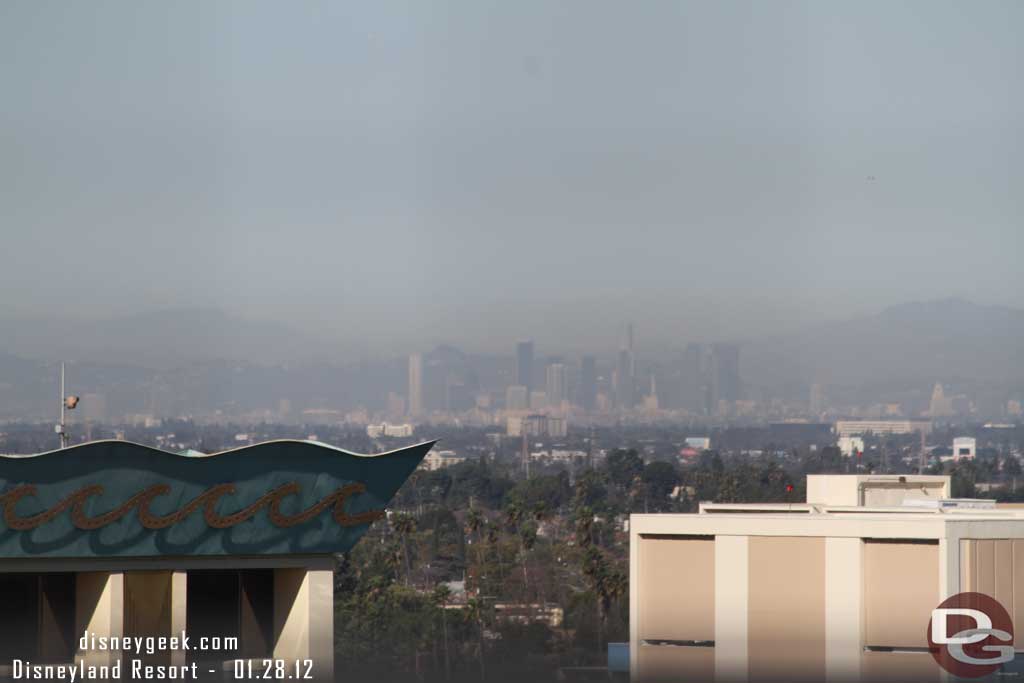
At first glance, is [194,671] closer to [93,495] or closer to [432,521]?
[93,495]

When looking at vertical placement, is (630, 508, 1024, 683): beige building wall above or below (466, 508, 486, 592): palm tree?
→ above

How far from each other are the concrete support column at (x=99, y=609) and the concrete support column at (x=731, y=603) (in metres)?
18.3

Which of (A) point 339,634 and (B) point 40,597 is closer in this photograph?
(B) point 40,597

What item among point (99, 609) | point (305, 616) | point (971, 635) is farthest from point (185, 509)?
point (971, 635)

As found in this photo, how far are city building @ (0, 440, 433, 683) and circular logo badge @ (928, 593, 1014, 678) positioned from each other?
16132mm

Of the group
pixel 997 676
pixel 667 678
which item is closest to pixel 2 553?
pixel 667 678

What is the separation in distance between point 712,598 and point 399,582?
109 metres

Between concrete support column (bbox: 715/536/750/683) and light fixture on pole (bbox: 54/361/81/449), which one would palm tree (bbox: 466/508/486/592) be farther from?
light fixture on pole (bbox: 54/361/81/449)

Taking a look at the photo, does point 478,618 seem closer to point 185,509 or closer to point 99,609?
point 99,609

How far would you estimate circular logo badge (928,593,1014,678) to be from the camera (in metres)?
44.4

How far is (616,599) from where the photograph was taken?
144000 mm

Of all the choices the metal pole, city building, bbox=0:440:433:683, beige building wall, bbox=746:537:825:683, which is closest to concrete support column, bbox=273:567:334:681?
city building, bbox=0:440:433:683

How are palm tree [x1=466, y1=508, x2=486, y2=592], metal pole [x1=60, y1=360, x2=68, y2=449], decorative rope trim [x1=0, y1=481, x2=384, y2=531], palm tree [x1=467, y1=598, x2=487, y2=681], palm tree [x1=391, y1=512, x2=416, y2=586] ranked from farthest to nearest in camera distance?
1. palm tree [x1=391, y1=512, x2=416, y2=586]
2. palm tree [x1=466, y1=508, x2=486, y2=592]
3. palm tree [x1=467, y1=598, x2=487, y2=681]
4. metal pole [x1=60, y1=360, x2=68, y2=449]
5. decorative rope trim [x1=0, y1=481, x2=384, y2=531]

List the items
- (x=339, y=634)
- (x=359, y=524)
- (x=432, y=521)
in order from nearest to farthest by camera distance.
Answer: (x=359, y=524) < (x=339, y=634) < (x=432, y=521)
